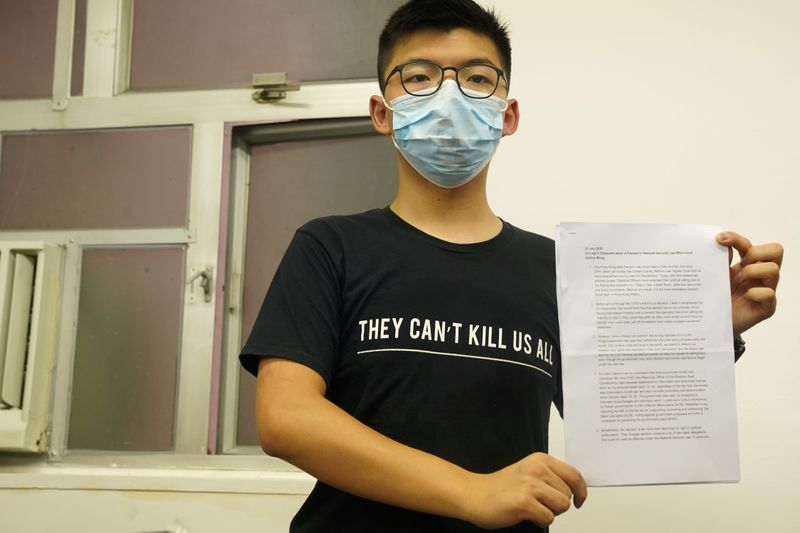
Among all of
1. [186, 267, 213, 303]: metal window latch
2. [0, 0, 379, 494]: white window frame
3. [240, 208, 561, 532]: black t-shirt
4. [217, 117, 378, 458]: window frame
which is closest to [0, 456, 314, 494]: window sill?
[0, 0, 379, 494]: white window frame

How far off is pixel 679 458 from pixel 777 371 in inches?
34.0

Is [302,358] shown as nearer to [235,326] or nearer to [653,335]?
[653,335]

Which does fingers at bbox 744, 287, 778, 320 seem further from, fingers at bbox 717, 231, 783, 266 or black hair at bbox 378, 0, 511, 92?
black hair at bbox 378, 0, 511, 92

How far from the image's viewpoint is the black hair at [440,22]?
103 cm

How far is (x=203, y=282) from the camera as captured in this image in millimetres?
1885

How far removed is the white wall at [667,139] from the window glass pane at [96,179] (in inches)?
36.0

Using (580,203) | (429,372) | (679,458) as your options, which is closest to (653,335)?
(679,458)

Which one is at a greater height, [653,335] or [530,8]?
[530,8]

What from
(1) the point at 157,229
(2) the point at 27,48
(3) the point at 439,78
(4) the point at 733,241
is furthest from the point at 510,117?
(2) the point at 27,48

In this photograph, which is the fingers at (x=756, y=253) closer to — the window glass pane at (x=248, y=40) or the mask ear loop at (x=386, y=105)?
the mask ear loop at (x=386, y=105)

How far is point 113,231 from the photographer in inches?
77.2

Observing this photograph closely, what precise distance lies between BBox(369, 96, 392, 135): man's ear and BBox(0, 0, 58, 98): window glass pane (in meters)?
1.40

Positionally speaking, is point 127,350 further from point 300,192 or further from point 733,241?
point 733,241

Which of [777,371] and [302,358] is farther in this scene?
[777,371]
